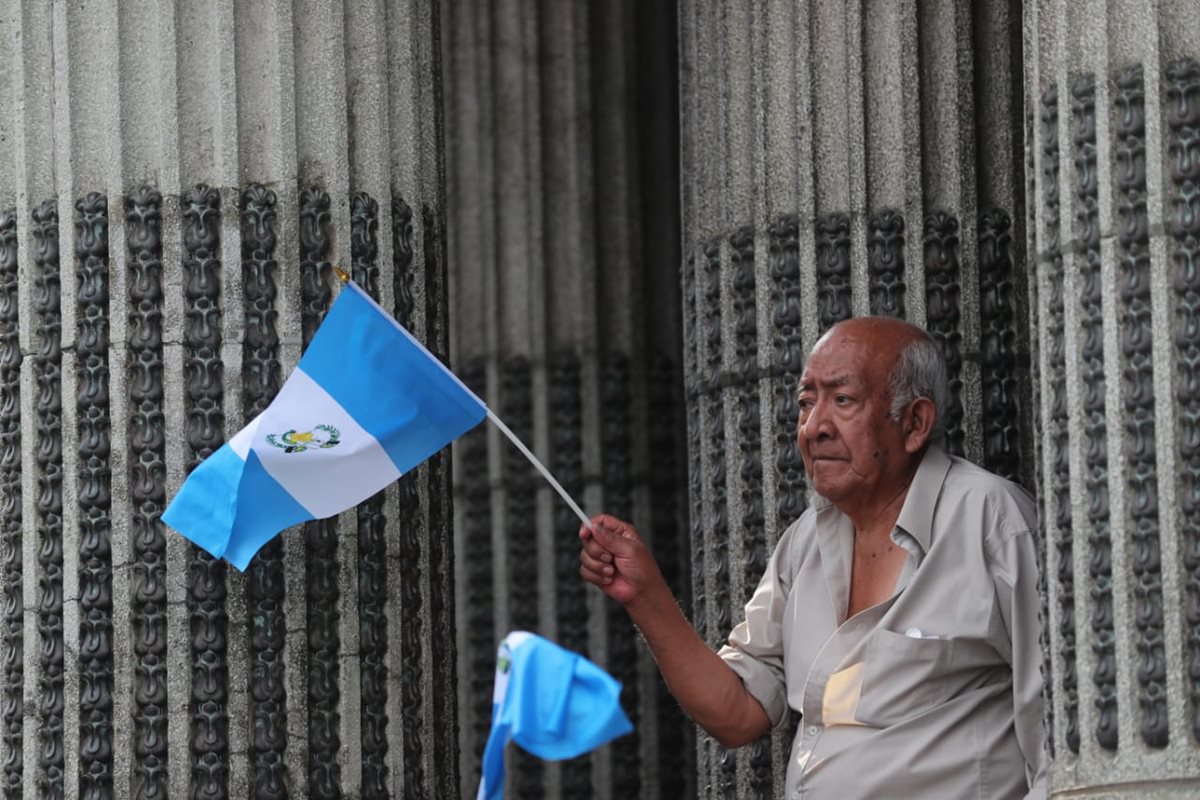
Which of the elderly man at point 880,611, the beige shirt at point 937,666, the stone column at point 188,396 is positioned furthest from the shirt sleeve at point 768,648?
the stone column at point 188,396

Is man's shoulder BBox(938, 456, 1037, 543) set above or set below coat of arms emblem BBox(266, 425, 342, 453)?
below

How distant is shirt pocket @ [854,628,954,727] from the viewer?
999 cm

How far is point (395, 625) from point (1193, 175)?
3.60m

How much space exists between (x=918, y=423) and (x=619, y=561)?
47.6 inches

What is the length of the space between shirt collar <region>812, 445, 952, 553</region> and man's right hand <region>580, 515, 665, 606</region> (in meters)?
0.95

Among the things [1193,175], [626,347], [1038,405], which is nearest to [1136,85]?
[1193,175]

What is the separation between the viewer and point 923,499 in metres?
10.3

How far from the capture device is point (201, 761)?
1101cm

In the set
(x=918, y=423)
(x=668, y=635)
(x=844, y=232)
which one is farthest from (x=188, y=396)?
(x=918, y=423)

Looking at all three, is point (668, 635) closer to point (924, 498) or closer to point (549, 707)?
point (924, 498)

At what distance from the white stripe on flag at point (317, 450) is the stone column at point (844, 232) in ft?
5.62

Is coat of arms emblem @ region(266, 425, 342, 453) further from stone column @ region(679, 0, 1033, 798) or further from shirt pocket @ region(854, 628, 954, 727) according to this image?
shirt pocket @ region(854, 628, 954, 727)

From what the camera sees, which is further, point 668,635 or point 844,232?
point 844,232

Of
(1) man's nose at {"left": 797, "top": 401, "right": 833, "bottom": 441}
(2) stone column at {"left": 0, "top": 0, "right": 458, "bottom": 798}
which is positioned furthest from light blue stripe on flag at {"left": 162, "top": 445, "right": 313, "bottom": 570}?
(1) man's nose at {"left": 797, "top": 401, "right": 833, "bottom": 441}
